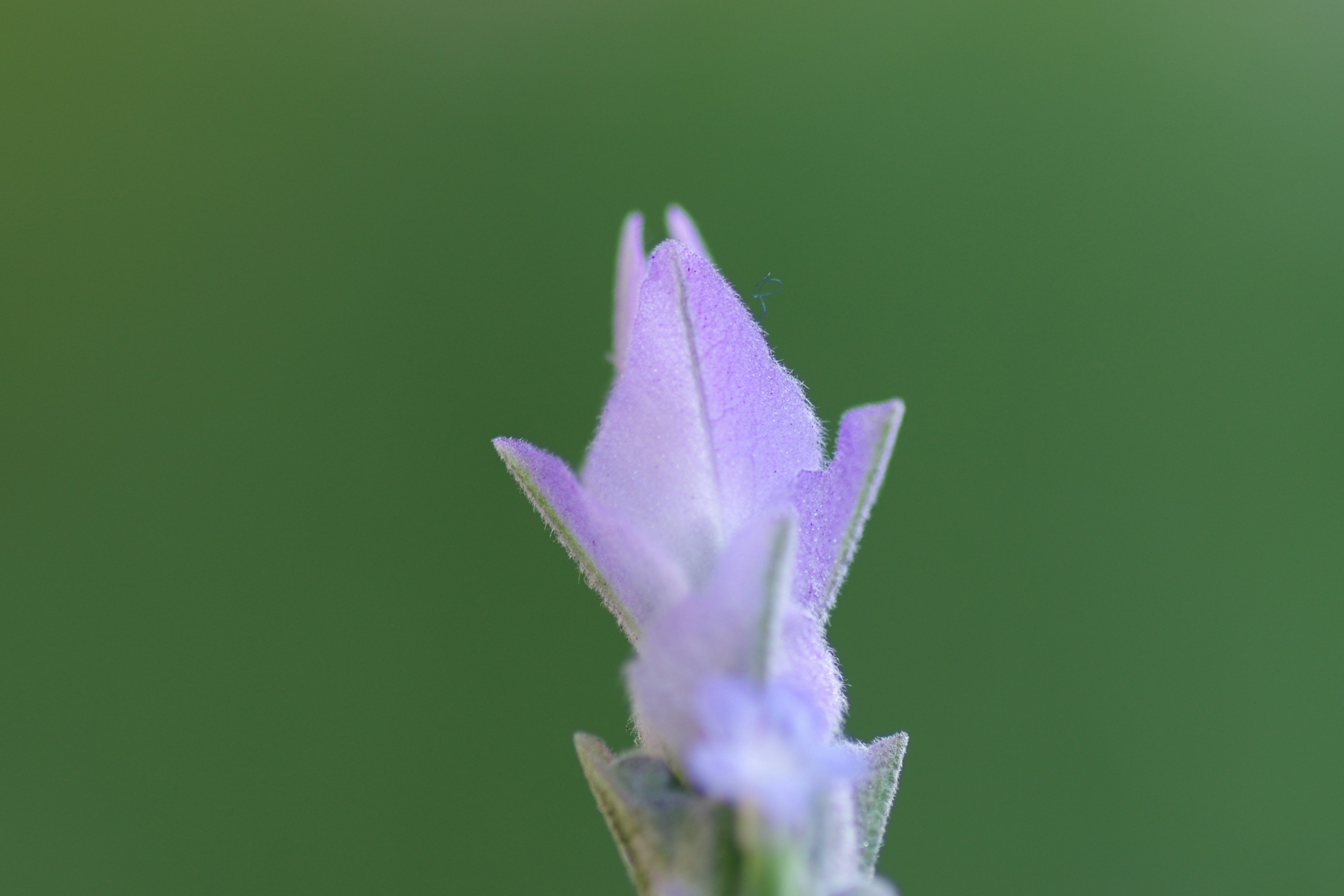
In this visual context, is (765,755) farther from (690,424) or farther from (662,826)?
(690,424)

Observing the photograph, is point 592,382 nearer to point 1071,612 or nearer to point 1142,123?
point 1071,612

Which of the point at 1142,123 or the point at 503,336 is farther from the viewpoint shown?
the point at 1142,123

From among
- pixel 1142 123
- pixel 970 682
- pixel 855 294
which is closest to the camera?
pixel 970 682

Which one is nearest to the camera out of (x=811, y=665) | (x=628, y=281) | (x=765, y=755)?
(x=765, y=755)

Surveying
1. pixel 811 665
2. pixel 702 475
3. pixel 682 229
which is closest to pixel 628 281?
pixel 682 229

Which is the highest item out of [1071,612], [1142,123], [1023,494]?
[1142,123]

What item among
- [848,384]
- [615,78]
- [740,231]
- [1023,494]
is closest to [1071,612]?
[1023,494]

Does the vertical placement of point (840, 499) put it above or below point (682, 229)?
below
